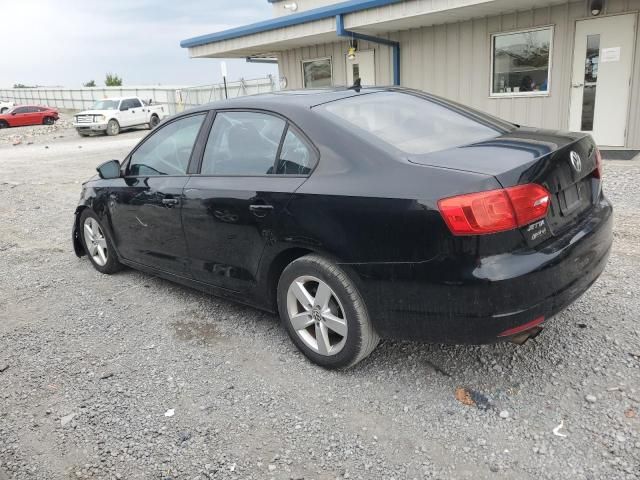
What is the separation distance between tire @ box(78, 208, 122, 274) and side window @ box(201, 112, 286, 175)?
1.74 meters

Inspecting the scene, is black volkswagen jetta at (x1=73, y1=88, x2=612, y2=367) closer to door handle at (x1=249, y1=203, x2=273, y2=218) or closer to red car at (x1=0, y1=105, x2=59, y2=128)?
door handle at (x1=249, y1=203, x2=273, y2=218)

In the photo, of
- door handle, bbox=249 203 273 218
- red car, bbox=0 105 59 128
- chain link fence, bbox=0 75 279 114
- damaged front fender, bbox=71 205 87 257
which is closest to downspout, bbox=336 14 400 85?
chain link fence, bbox=0 75 279 114

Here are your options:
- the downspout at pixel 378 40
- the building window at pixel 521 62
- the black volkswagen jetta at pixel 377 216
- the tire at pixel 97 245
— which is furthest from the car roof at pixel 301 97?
the downspout at pixel 378 40

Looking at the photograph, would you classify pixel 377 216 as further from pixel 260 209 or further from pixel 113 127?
pixel 113 127

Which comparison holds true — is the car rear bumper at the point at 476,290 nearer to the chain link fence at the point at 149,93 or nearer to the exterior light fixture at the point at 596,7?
the exterior light fixture at the point at 596,7

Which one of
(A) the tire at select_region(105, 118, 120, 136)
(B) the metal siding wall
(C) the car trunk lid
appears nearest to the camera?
(C) the car trunk lid

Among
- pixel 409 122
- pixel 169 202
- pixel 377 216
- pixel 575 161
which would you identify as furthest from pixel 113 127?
pixel 575 161

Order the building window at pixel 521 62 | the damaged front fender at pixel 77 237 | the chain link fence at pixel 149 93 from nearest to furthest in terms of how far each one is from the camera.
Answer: the damaged front fender at pixel 77 237 → the building window at pixel 521 62 → the chain link fence at pixel 149 93

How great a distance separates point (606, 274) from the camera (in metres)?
4.31

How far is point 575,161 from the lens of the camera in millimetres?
2930

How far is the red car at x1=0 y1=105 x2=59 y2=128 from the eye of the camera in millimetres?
32031

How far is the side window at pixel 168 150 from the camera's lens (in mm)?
3986

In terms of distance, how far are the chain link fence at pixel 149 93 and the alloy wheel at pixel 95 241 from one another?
39.4 feet

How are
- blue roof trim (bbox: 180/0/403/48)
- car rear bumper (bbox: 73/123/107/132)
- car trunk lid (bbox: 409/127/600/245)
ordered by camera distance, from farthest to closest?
car rear bumper (bbox: 73/123/107/132) < blue roof trim (bbox: 180/0/403/48) < car trunk lid (bbox: 409/127/600/245)
